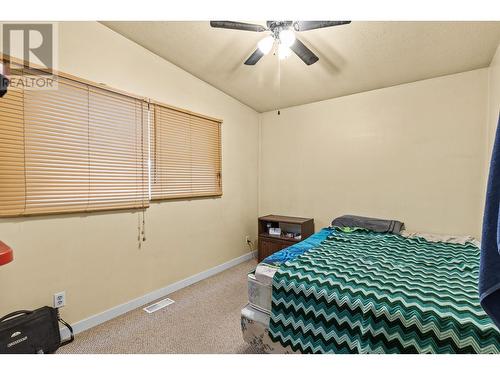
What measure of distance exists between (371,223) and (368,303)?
183 cm

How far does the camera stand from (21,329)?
1485 millimetres

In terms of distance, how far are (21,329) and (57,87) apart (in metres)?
1.68

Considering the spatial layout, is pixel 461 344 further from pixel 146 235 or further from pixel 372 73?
pixel 372 73

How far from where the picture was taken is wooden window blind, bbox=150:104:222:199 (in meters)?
2.46

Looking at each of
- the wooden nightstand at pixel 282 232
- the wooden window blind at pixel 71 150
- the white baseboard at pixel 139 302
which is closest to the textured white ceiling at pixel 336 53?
the wooden window blind at pixel 71 150

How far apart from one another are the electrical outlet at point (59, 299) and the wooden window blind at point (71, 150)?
655 mm

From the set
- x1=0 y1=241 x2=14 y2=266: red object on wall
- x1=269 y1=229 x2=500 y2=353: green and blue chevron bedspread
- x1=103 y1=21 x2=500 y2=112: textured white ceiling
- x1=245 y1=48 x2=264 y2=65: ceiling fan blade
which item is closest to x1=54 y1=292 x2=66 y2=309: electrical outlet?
x1=0 y1=241 x2=14 y2=266: red object on wall

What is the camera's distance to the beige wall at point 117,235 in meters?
1.68

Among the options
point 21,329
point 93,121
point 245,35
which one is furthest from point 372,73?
point 21,329

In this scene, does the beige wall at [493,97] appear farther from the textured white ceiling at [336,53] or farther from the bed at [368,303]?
the bed at [368,303]

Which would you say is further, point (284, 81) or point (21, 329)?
point (284, 81)

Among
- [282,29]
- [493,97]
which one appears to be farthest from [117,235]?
[493,97]

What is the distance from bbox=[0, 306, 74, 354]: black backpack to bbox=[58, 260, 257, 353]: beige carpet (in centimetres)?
16

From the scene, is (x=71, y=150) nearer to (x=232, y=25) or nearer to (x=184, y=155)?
(x=184, y=155)
